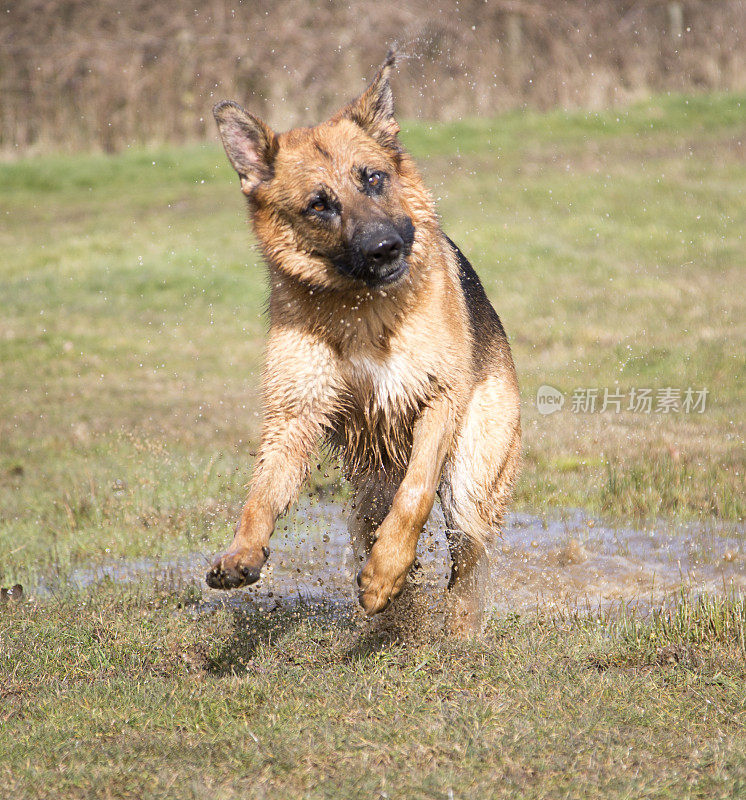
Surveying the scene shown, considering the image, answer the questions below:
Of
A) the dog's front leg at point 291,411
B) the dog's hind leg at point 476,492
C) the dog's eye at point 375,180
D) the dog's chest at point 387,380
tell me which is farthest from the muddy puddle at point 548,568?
the dog's eye at point 375,180

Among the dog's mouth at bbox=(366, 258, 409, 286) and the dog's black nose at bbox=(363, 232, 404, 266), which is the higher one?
the dog's black nose at bbox=(363, 232, 404, 266)

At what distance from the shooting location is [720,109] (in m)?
18.1

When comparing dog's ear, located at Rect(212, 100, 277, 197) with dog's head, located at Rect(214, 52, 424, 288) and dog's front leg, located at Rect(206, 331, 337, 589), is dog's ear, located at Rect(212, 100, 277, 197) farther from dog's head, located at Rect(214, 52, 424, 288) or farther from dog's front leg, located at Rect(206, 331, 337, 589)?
dog's front leg, located at Rect(206, 331, 337, 589)

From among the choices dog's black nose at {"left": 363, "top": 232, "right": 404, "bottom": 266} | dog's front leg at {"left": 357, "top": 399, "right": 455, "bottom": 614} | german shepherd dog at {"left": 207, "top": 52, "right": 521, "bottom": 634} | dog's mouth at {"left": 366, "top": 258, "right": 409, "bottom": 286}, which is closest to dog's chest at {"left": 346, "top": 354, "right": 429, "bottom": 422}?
german shepherd dog at {"left": 207, "top": 52, "right": 521, "bottom": 634}

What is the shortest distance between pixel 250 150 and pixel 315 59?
15954 mm

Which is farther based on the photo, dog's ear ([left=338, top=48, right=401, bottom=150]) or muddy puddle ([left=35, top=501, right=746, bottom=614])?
muddy puddle ([left=35, top=501, right=746, bottom=614])

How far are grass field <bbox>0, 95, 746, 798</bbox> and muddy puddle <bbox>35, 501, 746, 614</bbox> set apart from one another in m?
0.23

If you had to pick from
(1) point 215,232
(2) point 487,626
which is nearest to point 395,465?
(2) point 487,626

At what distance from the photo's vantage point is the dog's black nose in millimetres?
4043

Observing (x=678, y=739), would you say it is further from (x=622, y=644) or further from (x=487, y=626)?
(x=487, y=626)

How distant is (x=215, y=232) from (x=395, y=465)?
35.4 ft

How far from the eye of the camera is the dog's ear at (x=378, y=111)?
4.54 metres

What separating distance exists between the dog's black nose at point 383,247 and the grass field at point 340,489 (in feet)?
5.05

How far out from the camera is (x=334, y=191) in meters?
4.27
